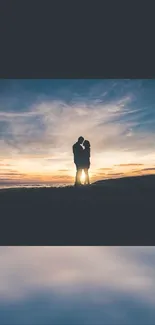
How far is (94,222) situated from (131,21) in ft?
6.52

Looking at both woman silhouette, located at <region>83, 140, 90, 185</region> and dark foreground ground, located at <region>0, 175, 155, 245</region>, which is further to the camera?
woman silhouette, located at <region>83, 140, 90, 185</region>

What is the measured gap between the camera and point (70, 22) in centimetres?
388

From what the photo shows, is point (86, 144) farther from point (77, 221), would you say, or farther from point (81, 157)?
point (77, 221)

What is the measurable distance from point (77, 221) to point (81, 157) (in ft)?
3.54

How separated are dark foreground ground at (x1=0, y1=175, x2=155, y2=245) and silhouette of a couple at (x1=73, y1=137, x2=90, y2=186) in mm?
808

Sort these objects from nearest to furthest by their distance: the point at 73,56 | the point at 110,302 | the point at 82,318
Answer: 1. the point at 82,318
2. the point at 110,302
3. the point at 73,56

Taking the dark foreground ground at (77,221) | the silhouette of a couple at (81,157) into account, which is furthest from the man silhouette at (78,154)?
the dark foreground ground at (77,221)

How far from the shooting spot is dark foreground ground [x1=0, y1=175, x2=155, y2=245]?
420cm

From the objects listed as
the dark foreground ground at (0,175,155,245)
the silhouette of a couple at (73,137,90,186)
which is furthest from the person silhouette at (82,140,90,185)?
the dark foreground ground at (0,175,155,245)

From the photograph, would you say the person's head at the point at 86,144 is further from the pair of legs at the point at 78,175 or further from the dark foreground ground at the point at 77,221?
the dark foreground ground at the point at 77,221

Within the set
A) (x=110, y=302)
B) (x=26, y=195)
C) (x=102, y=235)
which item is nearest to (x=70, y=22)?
(x=26, y=195)

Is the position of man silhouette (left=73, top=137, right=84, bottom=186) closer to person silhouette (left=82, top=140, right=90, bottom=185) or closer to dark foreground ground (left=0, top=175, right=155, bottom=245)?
person silhouette (left=82, top=140, right=90, bottom=185)

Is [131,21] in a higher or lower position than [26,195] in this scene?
higher

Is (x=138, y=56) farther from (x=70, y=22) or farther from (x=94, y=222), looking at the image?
(x=94, y=222)
